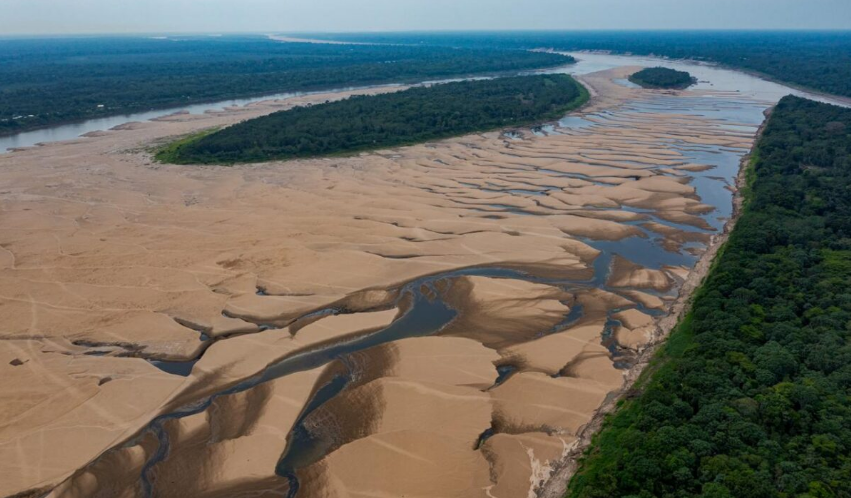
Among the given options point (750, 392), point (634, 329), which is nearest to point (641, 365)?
point (634, 329)

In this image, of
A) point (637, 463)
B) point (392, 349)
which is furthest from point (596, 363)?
point (392, 349)

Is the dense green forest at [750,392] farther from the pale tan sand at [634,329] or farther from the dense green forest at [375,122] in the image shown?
the dense green forest at [375,122]

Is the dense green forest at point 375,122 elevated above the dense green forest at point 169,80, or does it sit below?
below

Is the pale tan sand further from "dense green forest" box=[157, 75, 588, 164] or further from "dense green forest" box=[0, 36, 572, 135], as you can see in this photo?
"dense green forest" box=[0, 36, 572, 135]

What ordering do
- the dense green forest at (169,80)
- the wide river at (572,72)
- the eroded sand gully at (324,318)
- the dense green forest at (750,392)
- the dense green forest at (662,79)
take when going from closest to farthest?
1. the dense green forest at (750,392)
2. the eroded sand gully at (324,318)
3. the wide river at (572,72)
4. the dense green forest at (169,80)
5. the dense green forest at (662,79)

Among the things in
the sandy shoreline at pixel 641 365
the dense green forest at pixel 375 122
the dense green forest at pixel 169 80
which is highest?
the dense green forest at pixel 169 80

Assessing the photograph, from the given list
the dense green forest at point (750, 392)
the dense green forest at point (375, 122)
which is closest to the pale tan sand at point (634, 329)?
the dense green forest at point (750, 392)

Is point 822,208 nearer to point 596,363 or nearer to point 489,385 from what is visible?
point 596,363
